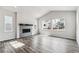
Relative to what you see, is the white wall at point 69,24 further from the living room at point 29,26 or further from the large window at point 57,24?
the large window at point 57,24

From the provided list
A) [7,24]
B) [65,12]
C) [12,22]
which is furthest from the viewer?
[65,12]

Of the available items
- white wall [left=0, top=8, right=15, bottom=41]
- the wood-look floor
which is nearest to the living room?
white wall [left=0, top=8, right=15, bottom=41]

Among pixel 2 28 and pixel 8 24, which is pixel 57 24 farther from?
pixel 2 28

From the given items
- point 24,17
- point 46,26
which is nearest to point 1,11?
point 24,17

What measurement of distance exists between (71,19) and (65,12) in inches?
34.0

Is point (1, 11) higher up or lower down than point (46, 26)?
A: higher up

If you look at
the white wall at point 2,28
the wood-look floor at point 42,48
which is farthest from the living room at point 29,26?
the wood-look floor at point 42,48

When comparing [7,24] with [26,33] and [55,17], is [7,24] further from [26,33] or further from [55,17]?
[55,17]

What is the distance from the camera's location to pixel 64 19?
723 cm

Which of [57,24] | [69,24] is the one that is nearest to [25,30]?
[57,24]

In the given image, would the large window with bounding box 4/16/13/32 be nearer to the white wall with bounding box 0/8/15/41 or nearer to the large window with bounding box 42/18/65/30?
the white wall with bounding box 0/8/15/41

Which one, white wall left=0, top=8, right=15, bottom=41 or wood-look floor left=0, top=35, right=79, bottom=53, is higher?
white wall left=0, top=8, right=15, bottom=41
